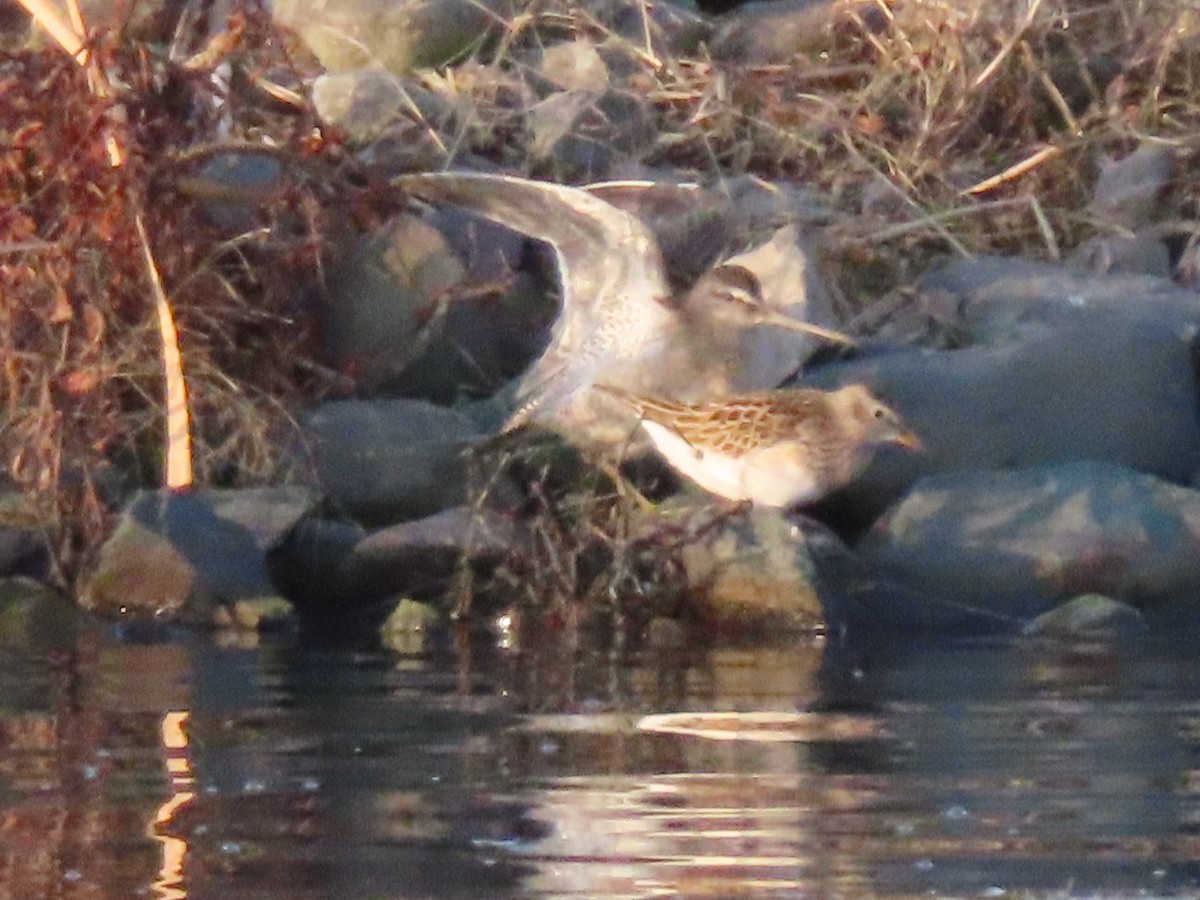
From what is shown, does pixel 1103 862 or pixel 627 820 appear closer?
pixel 1103 862

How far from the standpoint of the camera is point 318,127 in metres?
11.4

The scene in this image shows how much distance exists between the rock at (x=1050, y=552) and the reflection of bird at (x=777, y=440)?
1.02 feet

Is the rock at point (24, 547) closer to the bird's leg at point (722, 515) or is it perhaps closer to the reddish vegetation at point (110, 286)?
the reddish vegetation at point (110, 286)

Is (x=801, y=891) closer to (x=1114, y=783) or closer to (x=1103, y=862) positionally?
(x=1103, y=862)

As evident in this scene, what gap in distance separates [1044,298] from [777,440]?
2.07 meters

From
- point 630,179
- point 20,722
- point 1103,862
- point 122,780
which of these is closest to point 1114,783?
point 1103,862

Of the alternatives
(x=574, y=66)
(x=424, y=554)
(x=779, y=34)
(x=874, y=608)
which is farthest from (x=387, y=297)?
(x=779, y=34)

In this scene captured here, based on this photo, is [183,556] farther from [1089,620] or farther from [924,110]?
[924,110]

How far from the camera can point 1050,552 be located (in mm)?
10094

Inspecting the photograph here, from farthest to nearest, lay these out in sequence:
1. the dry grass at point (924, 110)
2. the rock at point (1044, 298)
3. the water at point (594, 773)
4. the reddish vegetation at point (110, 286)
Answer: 1. the dry grass at point (924, 110)
2. the rock at point (1044, 298)
3. the reddish vegetation at point (110, 286)
4. the water at point (594, 773)

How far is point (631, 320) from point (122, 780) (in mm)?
5143

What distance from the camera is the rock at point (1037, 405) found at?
1104 centimetres

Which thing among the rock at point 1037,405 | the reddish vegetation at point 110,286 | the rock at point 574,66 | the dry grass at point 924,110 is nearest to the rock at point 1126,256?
the dry grass at point 924,110

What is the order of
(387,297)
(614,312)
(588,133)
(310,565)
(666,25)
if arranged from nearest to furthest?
(310,565), (614,312), (387,297), (588,133), (666,25)
